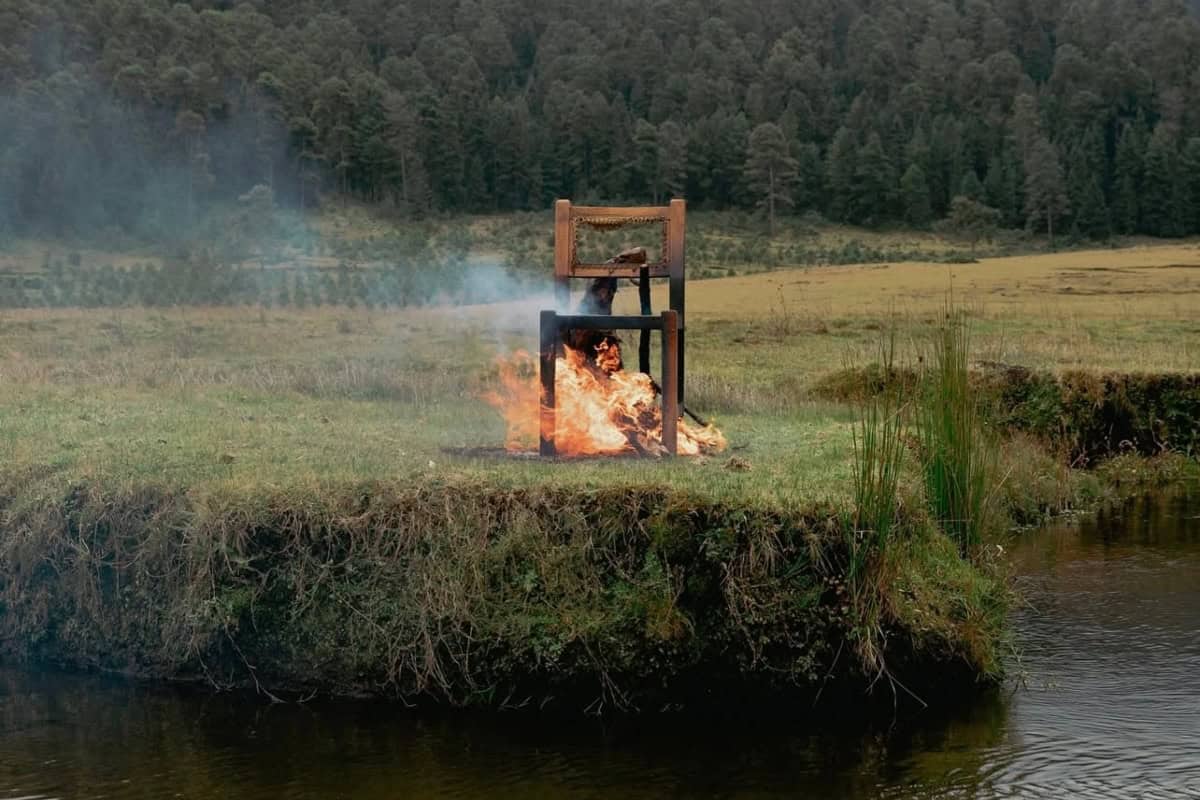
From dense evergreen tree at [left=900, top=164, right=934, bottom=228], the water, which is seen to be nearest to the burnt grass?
the water

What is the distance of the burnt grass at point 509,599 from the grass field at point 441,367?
0.47m

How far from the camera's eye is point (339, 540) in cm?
911

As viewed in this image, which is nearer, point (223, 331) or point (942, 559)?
point (942, 559)

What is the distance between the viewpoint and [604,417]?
37.4ft

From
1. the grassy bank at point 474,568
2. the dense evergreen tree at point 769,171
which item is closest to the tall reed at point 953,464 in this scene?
the grassy bank at point 474,568

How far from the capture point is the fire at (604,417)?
443 inches

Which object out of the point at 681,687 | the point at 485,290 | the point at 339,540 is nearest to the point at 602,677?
the point at 681,687

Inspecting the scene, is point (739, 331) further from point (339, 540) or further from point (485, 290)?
point (339, 540)

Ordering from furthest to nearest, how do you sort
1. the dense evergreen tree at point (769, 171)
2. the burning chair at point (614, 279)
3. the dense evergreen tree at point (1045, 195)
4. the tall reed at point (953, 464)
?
the dense evergreen tree at point (769, 171) < the dense evergreen tree at point (1045, 195) < the burning chair at point (614, 279) < the tall reed at point (953, 464)

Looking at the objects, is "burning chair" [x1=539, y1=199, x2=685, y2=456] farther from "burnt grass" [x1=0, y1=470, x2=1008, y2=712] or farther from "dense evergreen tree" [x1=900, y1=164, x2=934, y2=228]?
"dense evergreen tree" [x1=900, y1=164, x2=934, y2=228]

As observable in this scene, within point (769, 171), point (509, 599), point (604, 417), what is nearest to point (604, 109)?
point (769, 171)

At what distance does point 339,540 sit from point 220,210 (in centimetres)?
4627

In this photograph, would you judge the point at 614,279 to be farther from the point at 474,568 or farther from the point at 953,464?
the point at 474,568

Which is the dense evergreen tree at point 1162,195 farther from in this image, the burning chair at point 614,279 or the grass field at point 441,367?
the burning chair at point 614,279
